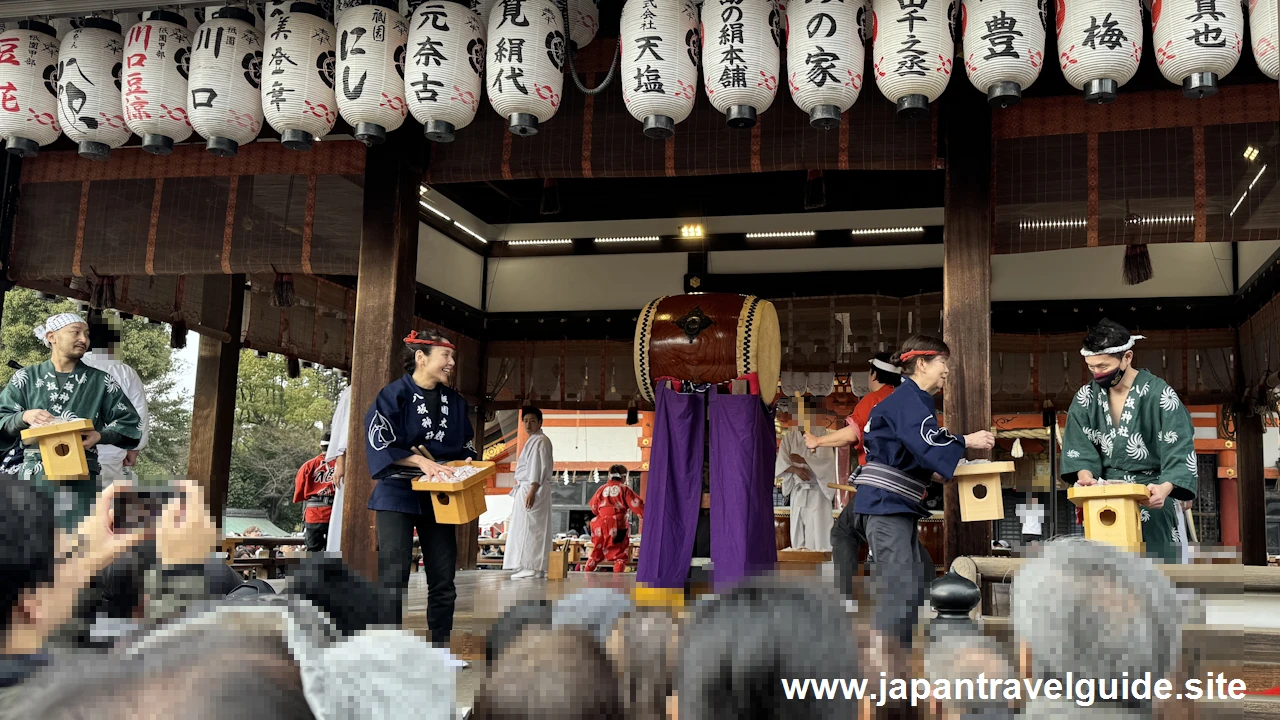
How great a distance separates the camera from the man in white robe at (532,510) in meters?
9.38

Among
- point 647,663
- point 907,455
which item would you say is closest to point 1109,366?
point 907,455

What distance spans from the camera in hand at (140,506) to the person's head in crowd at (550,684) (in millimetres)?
769

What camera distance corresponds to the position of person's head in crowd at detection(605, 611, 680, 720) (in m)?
0.95

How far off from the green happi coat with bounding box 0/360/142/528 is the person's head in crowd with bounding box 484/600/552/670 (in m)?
4.70

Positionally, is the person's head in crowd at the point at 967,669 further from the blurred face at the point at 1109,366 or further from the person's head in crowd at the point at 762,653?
the blurred face at the point at 1109,366

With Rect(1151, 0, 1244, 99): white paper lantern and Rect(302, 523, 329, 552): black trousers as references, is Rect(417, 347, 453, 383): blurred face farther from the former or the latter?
Rect(302, 523, 329, 552): black trousers

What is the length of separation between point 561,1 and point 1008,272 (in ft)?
21.5

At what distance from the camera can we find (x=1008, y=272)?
9758mm

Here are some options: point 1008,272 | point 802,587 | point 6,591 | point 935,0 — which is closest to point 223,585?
point 6,591

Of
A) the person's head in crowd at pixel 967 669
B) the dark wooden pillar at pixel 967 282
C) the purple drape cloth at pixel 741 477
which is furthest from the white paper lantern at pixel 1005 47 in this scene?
the person's head in crowd at pixel 967 669

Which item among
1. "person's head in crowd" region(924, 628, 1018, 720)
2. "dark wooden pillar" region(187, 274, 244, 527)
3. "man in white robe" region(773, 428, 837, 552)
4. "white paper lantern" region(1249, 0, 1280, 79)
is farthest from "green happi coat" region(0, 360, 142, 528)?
"man in white robe" region(773, 428, 837, 552)

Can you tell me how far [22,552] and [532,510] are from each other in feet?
27.3

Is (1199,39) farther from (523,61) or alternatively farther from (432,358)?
(432,358)

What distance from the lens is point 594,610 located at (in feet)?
3.57
